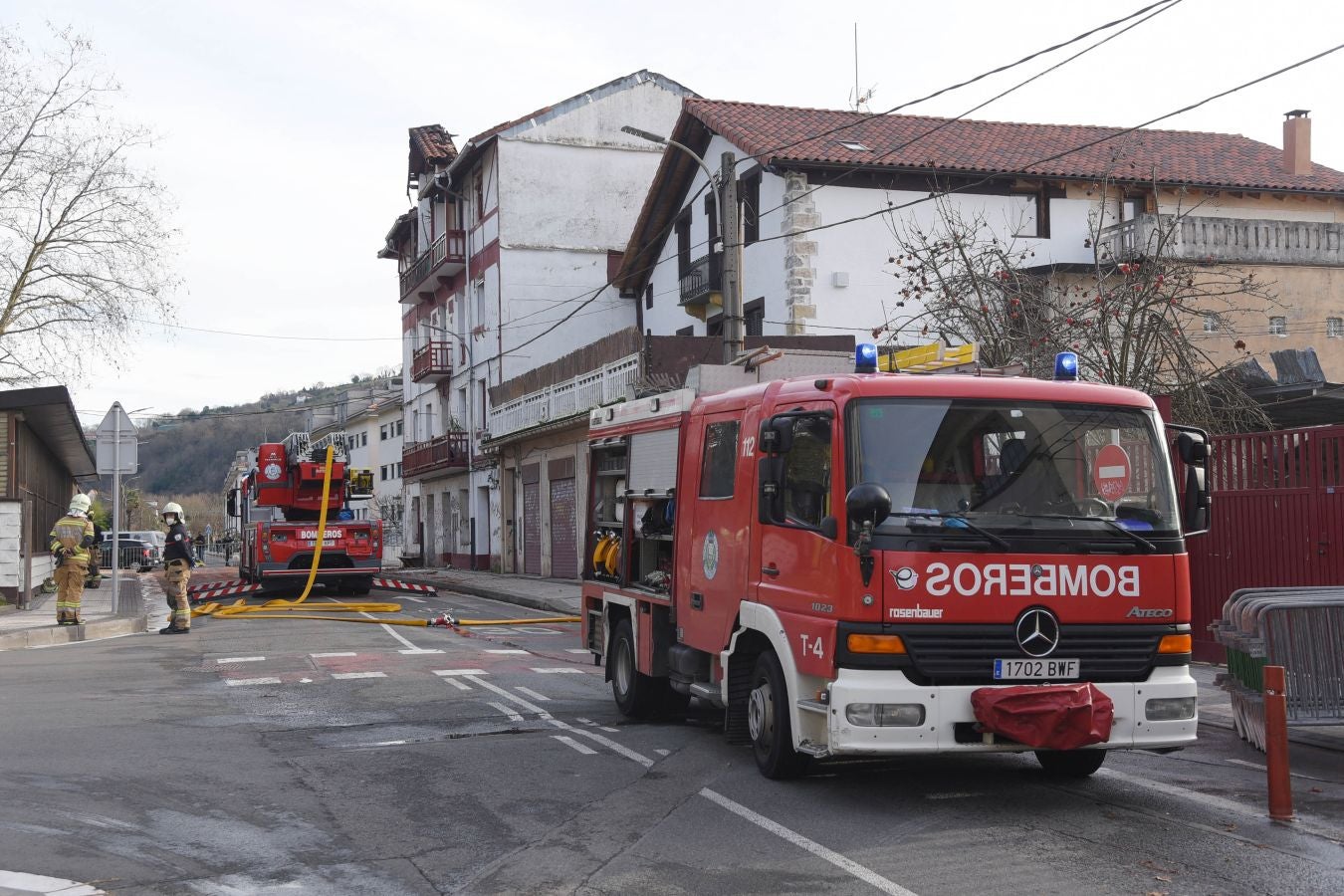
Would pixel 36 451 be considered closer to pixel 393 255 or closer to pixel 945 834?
pixel 393 255

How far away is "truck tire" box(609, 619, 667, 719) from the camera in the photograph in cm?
1071

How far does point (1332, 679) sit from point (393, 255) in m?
54.1

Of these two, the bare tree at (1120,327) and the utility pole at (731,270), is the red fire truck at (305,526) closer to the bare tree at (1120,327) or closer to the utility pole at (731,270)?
the utility pole at (731,270)

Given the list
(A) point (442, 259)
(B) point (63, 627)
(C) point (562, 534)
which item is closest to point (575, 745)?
(B) point (63, 627)

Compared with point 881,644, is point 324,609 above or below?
below

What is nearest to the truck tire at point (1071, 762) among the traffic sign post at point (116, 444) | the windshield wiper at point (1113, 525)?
the windshield wiper at point (1113, 525)

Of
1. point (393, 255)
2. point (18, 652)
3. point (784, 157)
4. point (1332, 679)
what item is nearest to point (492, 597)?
point (784, 157)

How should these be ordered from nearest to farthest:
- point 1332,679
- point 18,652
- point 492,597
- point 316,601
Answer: point 1332,679, point 18,652, point 316,601, point 492,597

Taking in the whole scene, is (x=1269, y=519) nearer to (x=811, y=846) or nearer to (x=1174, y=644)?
(x=1174, y=644)

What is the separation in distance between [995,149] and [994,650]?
24.2 m

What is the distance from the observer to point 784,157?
2675 centimetres

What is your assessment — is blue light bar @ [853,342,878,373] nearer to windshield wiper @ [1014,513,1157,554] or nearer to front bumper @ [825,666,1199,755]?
windshield wiper @ [1014,513,1157,554]

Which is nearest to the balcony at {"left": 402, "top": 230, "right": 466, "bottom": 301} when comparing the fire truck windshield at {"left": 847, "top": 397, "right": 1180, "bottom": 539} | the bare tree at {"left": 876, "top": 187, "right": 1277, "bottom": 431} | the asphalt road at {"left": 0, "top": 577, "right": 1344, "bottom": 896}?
the bare tree at {"left": 876, "top": 187, "right": 1277, "bottom": 431}

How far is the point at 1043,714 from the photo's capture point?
713cm
